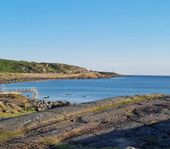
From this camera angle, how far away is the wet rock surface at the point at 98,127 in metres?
15.5

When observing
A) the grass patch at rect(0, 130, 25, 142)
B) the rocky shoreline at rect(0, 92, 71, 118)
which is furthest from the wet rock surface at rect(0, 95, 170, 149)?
the rocky shoreline at rect(0, 92, 71, 118)

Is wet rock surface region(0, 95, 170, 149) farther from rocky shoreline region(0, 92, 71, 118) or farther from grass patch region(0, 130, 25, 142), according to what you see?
rocky shoreline region(0, 92, 71, 118)

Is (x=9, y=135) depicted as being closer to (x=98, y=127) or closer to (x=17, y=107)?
(x=98, y=127)

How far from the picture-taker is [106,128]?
17078mm

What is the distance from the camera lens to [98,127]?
56.4 ft

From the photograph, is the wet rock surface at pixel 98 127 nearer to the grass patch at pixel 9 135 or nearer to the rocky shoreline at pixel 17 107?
the grass patch at pixel 9 135

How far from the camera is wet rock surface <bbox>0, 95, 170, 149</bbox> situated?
611 inches

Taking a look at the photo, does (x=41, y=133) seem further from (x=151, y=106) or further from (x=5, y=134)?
(x=151, y=106)

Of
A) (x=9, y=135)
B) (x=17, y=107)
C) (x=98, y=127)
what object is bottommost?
(x=17, y=107)

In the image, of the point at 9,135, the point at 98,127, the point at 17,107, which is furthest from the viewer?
the point at 17,107

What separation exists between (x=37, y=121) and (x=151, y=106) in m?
4.65

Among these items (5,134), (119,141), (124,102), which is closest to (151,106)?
(124,102)

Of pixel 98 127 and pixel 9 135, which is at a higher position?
pixel 98 127

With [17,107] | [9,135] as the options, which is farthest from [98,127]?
[17,107]
